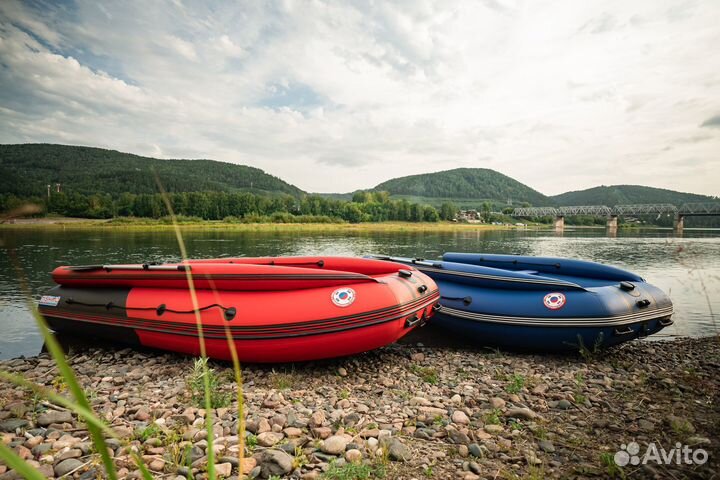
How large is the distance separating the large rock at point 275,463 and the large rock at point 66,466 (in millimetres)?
1492

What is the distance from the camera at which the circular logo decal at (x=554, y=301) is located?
6.69 meters

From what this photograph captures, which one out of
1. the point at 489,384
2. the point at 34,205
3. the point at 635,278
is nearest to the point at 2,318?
the point at 489,384

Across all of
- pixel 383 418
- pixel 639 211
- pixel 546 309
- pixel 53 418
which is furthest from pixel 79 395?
pixel 639 211

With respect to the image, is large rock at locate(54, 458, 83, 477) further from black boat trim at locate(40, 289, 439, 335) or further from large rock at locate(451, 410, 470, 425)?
large rock at locate(451, 410, 470, 425)

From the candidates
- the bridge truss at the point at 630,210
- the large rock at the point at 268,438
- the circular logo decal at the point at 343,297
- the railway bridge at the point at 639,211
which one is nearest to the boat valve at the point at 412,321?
the circular logo decal at the point at 343,297

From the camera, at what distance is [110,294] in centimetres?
655

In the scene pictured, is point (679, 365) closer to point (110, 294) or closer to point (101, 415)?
point (101, 415)

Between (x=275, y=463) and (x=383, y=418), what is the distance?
4.79 ft

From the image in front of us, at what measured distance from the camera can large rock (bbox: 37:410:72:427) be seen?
4009 millimetres

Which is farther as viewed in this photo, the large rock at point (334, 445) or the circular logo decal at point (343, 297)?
the circular logo decal at point (343, 297)

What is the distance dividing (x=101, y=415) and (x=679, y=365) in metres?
8.65

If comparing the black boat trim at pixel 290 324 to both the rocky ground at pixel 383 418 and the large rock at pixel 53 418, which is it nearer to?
the rocky ground at pixel 383 418

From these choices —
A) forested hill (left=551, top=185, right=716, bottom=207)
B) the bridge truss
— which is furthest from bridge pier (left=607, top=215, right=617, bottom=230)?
forested hill (left=551, top=185, right=716, bottom=207)

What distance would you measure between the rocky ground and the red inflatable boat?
425mm
